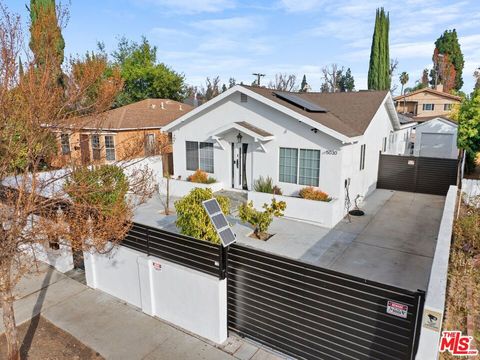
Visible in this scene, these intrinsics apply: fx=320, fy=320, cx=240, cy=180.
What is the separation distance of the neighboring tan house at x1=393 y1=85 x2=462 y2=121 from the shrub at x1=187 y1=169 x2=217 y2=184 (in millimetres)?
33272

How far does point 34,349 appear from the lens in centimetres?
568

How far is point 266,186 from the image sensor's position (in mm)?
13312

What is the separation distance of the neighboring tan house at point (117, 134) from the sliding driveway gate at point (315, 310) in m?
2.82

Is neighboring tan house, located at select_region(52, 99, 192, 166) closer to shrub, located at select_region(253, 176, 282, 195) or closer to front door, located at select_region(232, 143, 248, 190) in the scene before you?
front door, located at select_region(232, 143, 248, 190)

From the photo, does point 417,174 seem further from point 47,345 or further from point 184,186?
point 47,345

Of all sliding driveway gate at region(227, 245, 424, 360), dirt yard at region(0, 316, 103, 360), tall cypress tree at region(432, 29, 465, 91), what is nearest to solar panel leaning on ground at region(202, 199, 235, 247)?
sliding driveway gate at region(227, 245, 424, 360)

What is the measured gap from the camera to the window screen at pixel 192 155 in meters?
16.0

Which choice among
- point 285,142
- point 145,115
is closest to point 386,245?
point 285,142

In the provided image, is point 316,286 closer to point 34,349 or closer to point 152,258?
point 152,258

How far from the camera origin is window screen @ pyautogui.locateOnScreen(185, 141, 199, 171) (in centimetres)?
1596

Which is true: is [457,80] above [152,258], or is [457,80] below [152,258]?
above

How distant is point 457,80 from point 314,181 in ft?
217

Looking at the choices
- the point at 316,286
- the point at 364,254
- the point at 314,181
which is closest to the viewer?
the point at 316,286

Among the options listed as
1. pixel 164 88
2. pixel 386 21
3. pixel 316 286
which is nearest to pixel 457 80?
pixel 386 21
